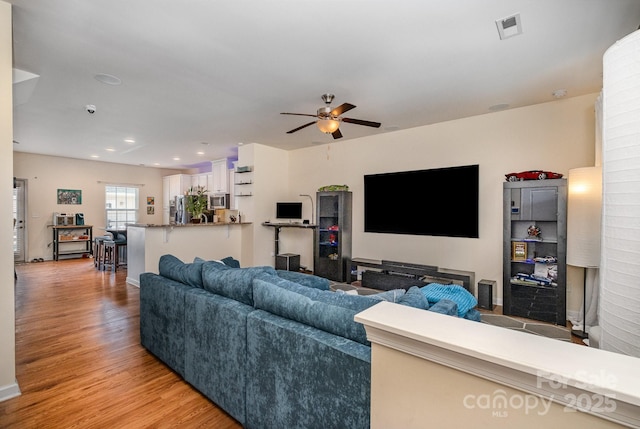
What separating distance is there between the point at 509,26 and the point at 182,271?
3.22 m

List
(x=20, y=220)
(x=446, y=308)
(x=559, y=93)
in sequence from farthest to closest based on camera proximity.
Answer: (x=20, y=220) < (x=559, y=93) < (x=446, y=308)

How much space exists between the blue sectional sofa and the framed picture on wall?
24.8 ft

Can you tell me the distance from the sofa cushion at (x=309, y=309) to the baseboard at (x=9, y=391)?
193 centimetres

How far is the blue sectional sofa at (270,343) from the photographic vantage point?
1.37 m

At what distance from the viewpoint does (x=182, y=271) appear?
8.07ft

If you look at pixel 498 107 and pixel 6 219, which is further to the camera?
pixel 498 107

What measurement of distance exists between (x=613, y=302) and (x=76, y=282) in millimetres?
6902

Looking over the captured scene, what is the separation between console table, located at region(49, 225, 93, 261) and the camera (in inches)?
296

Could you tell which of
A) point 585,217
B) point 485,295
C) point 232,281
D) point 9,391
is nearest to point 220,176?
point 9,391

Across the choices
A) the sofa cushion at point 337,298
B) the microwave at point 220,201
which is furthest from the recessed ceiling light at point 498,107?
the microwave at point 220,201

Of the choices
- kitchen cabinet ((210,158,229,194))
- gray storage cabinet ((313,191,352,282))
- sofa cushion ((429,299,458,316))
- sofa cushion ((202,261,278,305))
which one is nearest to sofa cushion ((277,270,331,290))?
sofa cushion ((202,261,278,305))

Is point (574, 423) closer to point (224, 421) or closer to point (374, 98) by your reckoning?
point (224, 421)

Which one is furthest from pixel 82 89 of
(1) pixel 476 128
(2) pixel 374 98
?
(1) pixel 476 128

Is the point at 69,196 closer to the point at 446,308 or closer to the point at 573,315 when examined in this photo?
the point at 446,308
